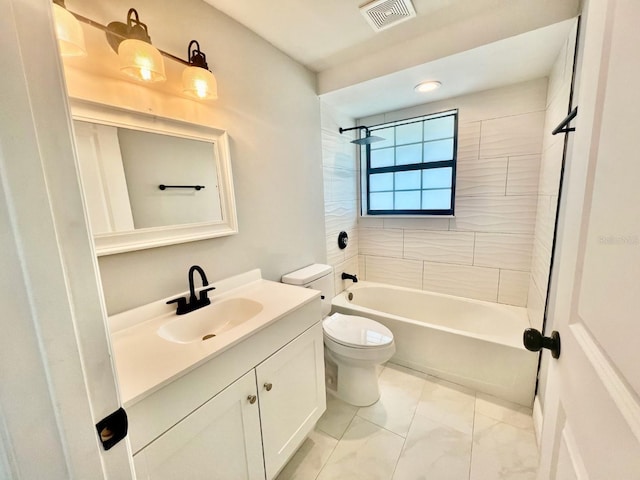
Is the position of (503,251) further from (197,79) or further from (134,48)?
(134,48)

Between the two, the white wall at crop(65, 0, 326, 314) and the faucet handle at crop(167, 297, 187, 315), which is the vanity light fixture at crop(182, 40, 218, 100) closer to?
the white wall at crop(65, 0, 326, 314)

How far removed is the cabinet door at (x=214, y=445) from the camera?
75cm

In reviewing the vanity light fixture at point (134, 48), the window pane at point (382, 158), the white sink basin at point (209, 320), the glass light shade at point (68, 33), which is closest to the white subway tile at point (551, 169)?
the window pane at point (382, 158)

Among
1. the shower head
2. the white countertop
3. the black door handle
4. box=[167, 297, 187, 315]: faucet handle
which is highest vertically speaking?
the shower head

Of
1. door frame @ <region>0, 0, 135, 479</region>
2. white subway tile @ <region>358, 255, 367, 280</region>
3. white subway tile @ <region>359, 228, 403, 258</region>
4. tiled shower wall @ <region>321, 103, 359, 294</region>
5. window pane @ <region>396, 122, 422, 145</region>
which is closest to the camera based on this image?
door frame @ <region>0, 0, 135, 479</region>

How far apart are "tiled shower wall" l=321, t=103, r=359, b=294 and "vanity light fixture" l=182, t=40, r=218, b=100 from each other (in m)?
1.11

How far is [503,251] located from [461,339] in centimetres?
86

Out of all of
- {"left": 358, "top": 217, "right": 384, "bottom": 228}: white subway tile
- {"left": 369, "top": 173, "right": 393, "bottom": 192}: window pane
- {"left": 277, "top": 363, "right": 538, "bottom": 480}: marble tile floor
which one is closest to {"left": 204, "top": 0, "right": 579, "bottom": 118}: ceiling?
{"left": 369, "top": 173, "right": 393, "bottom": 192}: window pane

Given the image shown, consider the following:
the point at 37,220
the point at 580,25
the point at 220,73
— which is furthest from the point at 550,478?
the point at 220,73

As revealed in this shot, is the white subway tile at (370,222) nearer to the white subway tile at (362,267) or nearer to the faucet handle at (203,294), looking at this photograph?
the white subway tile at (362,267)

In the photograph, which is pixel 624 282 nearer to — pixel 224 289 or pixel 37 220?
pixel 37 220

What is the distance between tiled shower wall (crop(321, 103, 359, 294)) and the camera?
2223mm

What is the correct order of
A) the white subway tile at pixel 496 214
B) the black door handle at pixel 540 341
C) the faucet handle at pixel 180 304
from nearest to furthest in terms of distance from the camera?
the black door handle at pixel 540 341 < the faucet handle at pixel 180 304 < the white subway tile at pixel 496 214

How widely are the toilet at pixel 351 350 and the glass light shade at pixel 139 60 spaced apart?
1269mm
